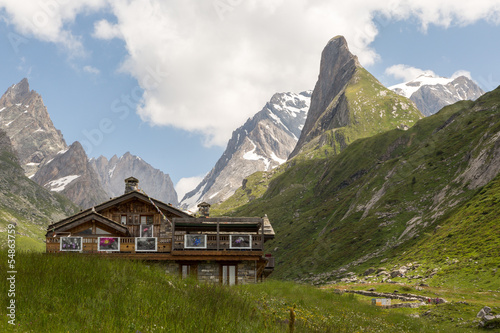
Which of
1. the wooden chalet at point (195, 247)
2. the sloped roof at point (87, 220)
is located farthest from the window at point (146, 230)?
the wooden chalet at point (195, 247)

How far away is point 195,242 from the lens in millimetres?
32625

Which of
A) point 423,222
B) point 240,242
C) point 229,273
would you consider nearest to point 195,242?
point 240,242

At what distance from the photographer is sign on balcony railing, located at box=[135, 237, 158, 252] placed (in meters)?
32.3

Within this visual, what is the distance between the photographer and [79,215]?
37.6m

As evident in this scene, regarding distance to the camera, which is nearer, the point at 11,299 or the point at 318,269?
the point at 11,299

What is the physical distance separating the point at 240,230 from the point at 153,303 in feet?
79.3

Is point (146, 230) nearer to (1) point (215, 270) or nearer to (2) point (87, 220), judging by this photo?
(2) point (87, 220)

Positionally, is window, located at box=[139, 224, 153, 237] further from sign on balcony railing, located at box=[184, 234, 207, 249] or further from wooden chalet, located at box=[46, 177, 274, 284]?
sign on balcony railing, located at box=[184, 234, 207, 249]

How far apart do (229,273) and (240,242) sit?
2784 millimetres

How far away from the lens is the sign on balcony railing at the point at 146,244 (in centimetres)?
3234

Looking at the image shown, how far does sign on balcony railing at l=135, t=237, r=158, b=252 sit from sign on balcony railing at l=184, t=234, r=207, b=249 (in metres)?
2.50

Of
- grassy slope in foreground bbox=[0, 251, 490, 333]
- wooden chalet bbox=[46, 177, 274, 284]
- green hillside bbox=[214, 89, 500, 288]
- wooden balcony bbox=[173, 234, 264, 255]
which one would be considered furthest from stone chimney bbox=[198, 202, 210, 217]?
green hillside bbox=[214, 89, 500, 288]

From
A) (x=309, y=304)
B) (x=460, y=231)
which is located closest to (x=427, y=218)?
(x=460, y=231)

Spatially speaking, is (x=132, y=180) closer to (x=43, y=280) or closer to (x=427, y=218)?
(x=43, y=280)
